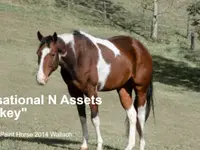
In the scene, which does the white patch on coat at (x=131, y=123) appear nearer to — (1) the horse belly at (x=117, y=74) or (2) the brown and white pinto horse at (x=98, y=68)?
(2) the brown and white pinto horse at (x=98, y=68)

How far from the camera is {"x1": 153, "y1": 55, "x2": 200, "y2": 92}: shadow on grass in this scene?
30.6 m

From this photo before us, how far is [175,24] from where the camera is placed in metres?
48.4

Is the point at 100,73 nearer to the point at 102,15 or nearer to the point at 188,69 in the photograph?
the point at 188,69

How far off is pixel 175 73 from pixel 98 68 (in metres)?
25.5

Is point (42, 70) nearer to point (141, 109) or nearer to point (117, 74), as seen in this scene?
point (117, 74)

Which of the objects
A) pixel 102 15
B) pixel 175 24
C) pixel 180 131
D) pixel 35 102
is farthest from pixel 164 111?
pixel 175 24

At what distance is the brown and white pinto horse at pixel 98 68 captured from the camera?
790 cm

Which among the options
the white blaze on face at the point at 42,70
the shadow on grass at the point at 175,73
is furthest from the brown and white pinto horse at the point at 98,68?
the shadow on grass at the point at 175,73

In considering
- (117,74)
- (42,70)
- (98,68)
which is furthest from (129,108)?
(42,70)

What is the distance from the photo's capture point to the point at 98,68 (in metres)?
8.44

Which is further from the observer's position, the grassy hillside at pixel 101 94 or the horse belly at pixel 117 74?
the grassy hillside at pixel 101 94

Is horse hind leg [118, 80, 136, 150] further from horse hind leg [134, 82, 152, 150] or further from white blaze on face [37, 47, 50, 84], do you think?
white blaze on face [37, 47, 50, 84]

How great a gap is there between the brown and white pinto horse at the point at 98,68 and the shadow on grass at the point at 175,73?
2015 centimetres

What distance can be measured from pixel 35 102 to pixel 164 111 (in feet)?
19.4
